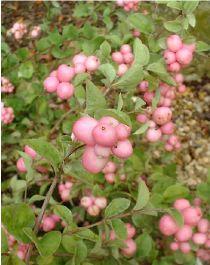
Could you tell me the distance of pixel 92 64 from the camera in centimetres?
142

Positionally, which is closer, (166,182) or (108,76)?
(108,76)

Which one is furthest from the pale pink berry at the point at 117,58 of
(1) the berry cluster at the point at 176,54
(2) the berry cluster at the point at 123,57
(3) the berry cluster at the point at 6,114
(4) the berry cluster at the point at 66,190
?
(3) the berry cluster at the point at 6,114

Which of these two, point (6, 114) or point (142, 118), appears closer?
point (142, 118)

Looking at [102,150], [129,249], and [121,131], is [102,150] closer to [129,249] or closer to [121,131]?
[121,131]

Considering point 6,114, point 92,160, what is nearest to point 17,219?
point 92,160

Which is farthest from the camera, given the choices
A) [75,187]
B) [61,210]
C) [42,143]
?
[75,187]

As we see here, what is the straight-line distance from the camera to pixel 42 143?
40.8 inches

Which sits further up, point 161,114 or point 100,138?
point 100,138

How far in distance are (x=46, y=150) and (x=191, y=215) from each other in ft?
1.82

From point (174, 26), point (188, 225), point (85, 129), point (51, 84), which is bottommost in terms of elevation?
point (188, 225)

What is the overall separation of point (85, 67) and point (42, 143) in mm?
456

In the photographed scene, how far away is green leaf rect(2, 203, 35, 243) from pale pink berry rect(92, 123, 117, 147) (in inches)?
10.9

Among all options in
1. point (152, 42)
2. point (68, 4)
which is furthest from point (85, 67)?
point (68, 4)

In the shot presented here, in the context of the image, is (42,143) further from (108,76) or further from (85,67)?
(85,67)
